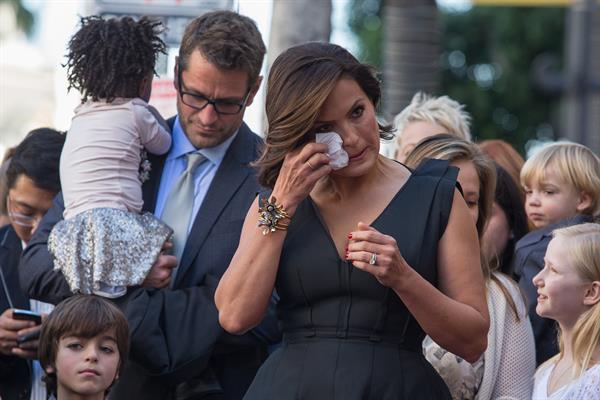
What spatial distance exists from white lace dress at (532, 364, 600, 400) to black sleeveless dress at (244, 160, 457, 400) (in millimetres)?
795

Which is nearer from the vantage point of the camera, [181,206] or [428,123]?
[181,206]

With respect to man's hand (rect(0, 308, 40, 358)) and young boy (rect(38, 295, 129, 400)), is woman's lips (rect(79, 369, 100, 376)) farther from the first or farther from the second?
man's hand (rect(0, 308, 40, 358))

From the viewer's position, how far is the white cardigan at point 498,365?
491cm

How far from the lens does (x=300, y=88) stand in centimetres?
404

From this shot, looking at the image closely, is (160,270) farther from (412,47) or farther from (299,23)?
(412,47)

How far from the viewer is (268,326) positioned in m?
5.05

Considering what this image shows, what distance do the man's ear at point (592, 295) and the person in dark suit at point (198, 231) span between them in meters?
1.22

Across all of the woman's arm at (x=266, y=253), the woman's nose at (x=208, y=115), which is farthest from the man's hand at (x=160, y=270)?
the woman's arm at (x=266, y=253)

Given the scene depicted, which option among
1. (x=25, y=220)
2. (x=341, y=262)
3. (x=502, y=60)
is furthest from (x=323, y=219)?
(x=502, y=60)

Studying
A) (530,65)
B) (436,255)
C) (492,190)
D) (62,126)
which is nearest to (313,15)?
(62,126)

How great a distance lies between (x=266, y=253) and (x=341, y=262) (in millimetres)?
234

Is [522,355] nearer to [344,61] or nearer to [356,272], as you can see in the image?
[356,272]

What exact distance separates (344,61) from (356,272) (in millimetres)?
663

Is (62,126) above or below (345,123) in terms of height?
below
